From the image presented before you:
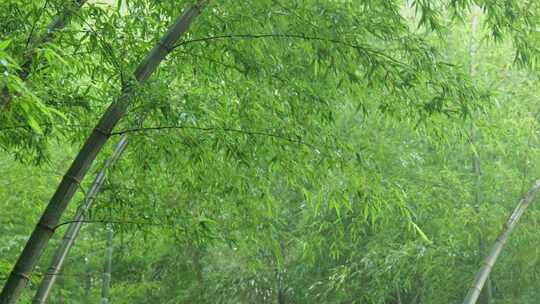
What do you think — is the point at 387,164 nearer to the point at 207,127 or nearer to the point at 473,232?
the point at 473,232

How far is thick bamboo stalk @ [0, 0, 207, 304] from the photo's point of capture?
318cm

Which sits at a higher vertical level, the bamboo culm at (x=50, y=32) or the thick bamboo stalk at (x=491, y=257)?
the thick bamboo stalk at (x=491, y=257)

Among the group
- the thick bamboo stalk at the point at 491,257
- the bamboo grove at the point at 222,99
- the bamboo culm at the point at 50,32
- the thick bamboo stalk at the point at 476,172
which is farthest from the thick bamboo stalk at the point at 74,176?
the thick bamboo stalk at the point at 476,172

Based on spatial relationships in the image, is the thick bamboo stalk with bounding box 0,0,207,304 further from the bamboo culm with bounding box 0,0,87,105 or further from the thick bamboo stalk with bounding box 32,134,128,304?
the thick bamboo stalk with bounding box 32,134,128,304

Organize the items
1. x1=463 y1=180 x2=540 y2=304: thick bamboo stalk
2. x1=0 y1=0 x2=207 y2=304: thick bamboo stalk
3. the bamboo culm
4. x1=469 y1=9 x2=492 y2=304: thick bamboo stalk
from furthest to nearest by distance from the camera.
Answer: x1=469 y1=9 x2=492 y2=304: thick bamboo stalk → x1=463 y1=180 x2=540 y2=304: thick bamboo stalk → x1=0 y1=0 x2=207 y2=304: thick bamboo stalk → the bamboo culm

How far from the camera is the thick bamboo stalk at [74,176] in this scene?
3176 millimetres

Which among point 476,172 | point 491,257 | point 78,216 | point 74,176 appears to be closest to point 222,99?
point 74,176

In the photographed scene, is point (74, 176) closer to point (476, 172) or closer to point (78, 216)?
point (78, 216)

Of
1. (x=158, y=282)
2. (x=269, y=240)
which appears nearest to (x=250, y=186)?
(x=269, y=240)

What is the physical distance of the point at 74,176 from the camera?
321 cm

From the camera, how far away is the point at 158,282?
8727mm

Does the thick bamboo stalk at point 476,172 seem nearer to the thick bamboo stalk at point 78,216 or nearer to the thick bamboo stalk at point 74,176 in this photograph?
the thick bamboo stalk at point 78,216

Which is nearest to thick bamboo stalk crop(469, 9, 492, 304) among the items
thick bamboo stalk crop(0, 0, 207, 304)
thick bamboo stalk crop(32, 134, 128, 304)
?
thick bamboo stalk crop(32, 134, 128, 304)

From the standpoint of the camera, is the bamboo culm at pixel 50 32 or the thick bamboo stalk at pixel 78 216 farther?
the thick bamboo stalk at pixel 78 216
